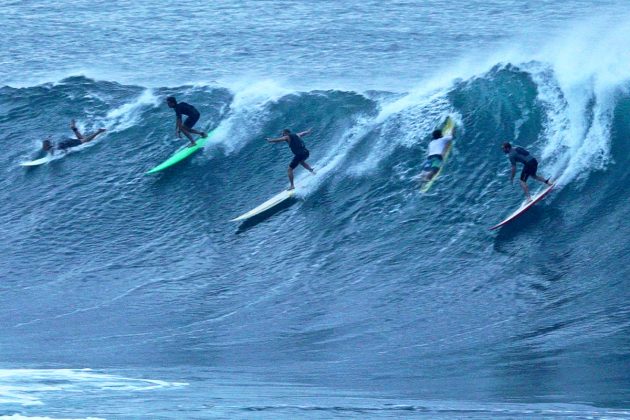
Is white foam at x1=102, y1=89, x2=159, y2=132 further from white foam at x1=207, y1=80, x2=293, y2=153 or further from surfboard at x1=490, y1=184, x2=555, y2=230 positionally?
surfboard at x1=490, y1=184, x2=555, y2=230

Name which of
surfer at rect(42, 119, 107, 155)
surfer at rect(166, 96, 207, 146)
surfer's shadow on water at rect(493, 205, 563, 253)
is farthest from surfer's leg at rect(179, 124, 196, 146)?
surfer's shadow on water at rect(493, 205, 563, 253)

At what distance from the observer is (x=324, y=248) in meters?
18.5

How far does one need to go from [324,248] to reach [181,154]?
5.22 meters

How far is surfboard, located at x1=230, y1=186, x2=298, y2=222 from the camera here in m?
20.1

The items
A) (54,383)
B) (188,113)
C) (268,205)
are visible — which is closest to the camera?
(54,383)

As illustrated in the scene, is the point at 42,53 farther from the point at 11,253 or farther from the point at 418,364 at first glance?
the point at 418,364

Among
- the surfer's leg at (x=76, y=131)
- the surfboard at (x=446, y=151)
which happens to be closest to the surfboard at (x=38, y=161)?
the surfer's leg at (x=76, y=131)

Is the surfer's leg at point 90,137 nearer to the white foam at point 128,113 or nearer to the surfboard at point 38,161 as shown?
the white foam at point 128,113

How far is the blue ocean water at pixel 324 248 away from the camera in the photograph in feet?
43.5

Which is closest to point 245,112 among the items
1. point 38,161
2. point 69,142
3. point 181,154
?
point 181,154

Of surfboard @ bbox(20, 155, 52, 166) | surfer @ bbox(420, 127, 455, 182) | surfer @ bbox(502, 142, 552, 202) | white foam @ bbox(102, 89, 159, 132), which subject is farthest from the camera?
white foam @ bbox(102, 89, 159, 132)

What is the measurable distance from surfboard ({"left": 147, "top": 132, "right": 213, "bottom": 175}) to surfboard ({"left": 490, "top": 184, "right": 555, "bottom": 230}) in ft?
22.6

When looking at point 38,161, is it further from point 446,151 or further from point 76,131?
point 446,151

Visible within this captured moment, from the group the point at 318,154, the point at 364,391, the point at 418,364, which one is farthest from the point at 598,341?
the point at 318,154
